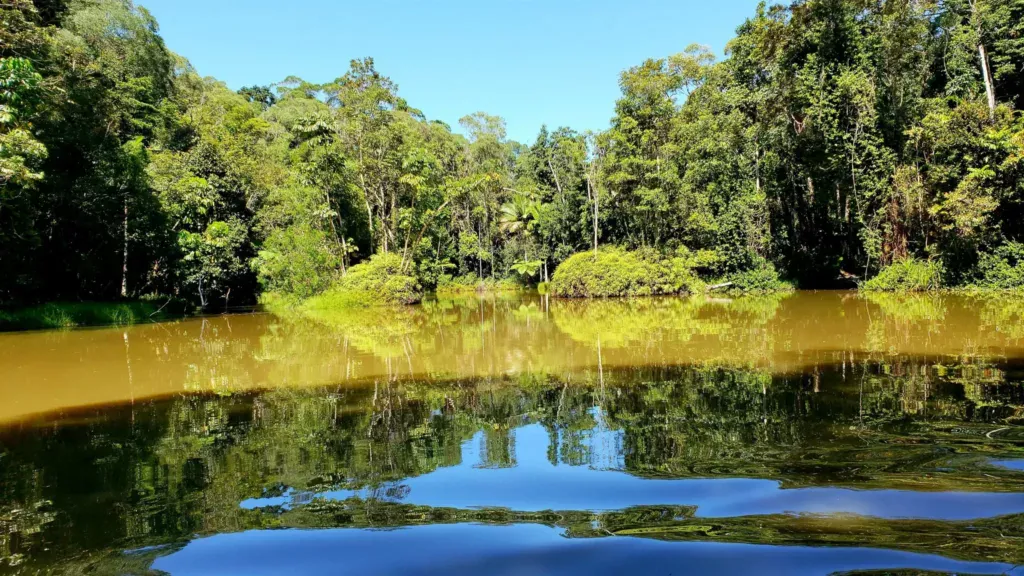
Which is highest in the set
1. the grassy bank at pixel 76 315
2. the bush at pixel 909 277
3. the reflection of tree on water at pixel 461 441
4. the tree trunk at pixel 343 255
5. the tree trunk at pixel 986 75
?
the tree trunk at pixel 986 75

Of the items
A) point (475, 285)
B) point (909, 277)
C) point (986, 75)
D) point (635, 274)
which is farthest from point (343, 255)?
point (986, 75)

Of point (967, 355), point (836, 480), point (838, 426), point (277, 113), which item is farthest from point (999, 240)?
point (277, 113)

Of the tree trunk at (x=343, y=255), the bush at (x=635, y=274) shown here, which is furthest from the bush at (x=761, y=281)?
the tree trunk at (x=343, y=255)

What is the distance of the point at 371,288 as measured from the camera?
22.4 meters

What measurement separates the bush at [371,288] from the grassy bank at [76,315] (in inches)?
234

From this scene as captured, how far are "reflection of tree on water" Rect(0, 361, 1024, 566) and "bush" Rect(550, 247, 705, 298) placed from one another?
17643mm

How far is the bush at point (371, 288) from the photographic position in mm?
22000

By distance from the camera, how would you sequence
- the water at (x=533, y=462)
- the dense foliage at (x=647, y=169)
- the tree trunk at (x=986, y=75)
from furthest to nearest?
the tree trunk at (x=986, y=75) < the dense foliage at (x=647, y=169) < the water at (x=533, y=462)

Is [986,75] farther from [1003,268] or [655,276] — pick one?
[655,276]

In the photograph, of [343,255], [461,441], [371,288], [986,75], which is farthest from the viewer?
[343,255]

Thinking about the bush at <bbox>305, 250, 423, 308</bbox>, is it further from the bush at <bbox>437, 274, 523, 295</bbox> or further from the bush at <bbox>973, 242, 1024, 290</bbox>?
the bush at <bbox>973, 242, 1024, 290</bbox>

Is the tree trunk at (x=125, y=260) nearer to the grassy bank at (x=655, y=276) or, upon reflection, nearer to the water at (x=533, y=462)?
the water at (x=533, y=462)

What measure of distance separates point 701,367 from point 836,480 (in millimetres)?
4112

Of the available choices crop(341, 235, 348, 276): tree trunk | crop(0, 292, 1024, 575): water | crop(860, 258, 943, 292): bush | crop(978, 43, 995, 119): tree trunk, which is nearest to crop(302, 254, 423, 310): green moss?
crop(341, 235, 348, 276): tree trunk
